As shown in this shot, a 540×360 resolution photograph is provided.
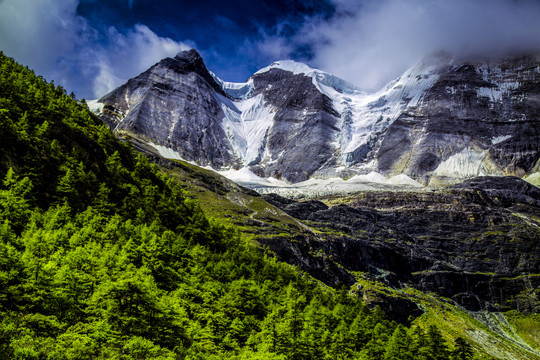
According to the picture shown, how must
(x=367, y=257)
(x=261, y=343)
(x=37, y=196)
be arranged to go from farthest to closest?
(x=367, y=257), (x=37, y=196), (x=261, y=343)

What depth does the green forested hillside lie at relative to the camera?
28391 mm

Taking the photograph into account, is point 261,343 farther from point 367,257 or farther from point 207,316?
point 367,257

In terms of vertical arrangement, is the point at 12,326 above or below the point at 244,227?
below

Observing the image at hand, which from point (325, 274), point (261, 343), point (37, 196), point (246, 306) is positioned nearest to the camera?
point (261, 343)

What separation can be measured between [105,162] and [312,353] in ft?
181

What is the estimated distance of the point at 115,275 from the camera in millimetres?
34781

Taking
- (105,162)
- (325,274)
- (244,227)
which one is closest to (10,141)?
(105,162)

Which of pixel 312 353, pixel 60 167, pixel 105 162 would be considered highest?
pixel 105 162

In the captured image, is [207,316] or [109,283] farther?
[207,316]

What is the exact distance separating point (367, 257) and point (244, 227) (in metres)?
86.0

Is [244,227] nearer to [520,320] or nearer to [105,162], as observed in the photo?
[105,162]

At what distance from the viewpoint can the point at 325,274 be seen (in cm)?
13525

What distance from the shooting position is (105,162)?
76.9 meters

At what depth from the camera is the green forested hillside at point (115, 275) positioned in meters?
28.4
